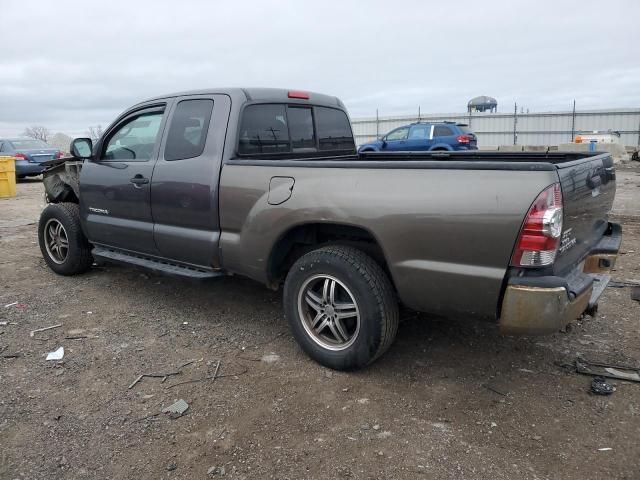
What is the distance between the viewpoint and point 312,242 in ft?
11.9

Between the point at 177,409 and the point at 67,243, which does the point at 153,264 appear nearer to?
the point at 67,243

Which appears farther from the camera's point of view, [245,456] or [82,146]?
[82,146]

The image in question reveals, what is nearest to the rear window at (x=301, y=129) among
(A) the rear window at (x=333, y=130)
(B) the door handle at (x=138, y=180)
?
(A) the rear window at (x=333, y=130)

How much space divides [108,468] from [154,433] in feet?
1.03

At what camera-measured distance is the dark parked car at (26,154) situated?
1655 centimetres

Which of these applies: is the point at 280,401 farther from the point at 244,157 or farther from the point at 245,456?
the point at 244,157

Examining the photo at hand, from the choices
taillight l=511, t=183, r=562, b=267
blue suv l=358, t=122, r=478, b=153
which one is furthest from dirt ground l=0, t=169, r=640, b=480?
blue suv l=358, t=122, r=478, b=153

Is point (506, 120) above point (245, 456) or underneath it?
above

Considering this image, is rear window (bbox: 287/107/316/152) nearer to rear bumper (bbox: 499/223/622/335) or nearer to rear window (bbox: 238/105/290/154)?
rear window (bbox: 238/105/290/154)

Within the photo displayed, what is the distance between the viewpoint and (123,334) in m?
4.12

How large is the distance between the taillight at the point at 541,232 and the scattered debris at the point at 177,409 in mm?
2020

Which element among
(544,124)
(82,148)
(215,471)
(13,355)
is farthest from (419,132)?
(215,471)

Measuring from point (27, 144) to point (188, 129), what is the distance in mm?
15959

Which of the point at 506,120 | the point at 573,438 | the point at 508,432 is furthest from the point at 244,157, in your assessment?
the point at 506,120
